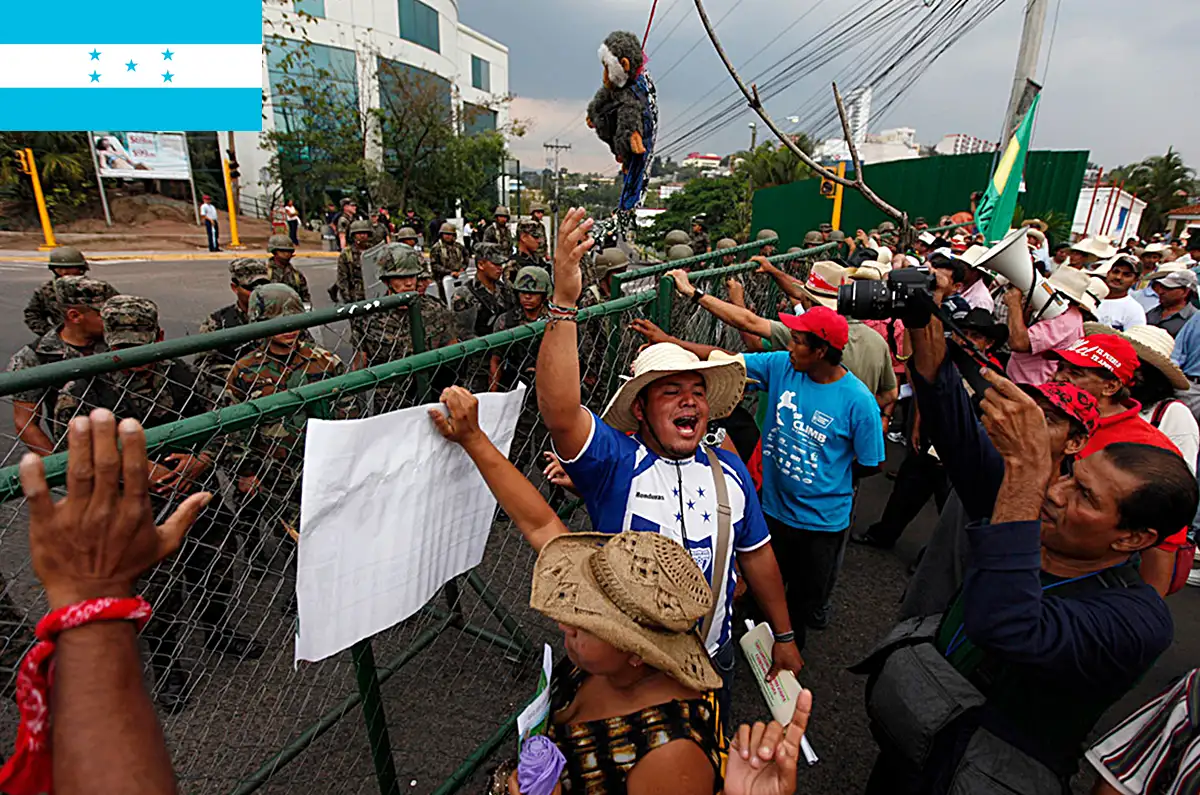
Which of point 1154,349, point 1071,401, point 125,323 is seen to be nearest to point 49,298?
point 125,323

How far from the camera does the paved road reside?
255 cm

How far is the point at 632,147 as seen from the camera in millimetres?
4031

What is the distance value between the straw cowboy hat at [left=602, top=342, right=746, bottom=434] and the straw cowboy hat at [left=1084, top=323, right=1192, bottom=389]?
2.17 metres

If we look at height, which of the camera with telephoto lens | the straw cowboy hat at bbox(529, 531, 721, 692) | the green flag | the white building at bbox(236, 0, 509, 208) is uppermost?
the white building at bbox(236, 0, 509, 208)

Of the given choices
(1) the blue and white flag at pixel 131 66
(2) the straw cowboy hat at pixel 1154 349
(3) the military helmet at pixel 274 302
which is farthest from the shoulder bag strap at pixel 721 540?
(3) the military helmet at pixel 274 302

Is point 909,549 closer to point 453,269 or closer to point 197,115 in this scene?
point 197,115

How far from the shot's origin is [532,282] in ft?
15.5

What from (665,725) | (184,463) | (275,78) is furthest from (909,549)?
(275,78)

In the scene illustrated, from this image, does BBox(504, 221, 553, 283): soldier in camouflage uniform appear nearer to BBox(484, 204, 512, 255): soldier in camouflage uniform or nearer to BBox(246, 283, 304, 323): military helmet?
BBox(246, 283, 304, 323): military helmet

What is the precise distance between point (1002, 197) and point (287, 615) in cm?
580

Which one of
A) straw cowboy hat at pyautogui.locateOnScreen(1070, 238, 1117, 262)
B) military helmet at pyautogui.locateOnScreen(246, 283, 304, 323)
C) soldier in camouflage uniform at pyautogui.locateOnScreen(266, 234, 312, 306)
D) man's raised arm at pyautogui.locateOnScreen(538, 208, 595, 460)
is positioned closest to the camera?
man's raised arm at pyautogui.locateOnScreen(538, 208, 595, 460)

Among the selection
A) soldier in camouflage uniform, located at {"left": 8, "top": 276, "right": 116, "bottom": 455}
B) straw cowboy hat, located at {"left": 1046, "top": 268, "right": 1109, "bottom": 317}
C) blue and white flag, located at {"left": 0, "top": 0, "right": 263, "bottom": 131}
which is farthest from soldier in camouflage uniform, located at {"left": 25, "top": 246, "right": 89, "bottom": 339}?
straw cowboy hat, located at {"left": 1046, "top": 268, "right": 1109, "bottom": 317}

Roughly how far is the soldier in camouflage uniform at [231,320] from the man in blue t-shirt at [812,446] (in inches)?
112

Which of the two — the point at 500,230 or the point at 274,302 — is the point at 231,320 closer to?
the point at 274,302
